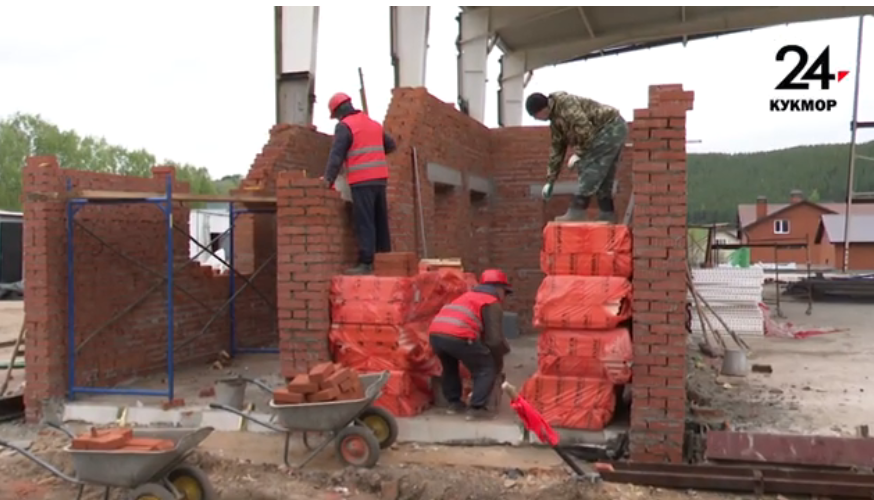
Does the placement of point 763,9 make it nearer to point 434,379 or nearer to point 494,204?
point 494,204

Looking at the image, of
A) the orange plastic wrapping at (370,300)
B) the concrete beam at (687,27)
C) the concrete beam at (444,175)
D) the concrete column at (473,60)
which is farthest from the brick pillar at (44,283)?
the concrete beam at (687,27)

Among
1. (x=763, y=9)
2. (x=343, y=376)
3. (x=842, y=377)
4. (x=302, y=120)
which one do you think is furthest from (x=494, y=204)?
(x=763, y=9)

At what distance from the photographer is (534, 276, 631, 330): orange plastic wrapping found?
20.6 ft

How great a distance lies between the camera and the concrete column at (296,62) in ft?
37.6

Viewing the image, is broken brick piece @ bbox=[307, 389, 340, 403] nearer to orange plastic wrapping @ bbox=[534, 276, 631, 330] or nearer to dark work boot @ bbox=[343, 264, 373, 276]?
orange plastic wrapping @ bbox=[534, 276, 631, 330]

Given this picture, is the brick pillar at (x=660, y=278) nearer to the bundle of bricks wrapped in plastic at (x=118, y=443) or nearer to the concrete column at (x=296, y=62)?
the bundle of bricks wrapped in plastic at (x=118, y=443)

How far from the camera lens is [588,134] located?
→ 23.9 feet

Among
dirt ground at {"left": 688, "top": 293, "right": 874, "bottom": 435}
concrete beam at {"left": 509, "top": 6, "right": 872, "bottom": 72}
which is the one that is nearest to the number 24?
concrete beam at {"left": 509, "top": 6, "right": 872, "bottom": 72}

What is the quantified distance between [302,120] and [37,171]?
453cm

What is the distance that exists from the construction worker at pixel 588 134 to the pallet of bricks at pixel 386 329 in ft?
5.06

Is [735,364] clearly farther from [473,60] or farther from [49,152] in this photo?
[49,152]

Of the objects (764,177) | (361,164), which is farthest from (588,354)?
(764,177)

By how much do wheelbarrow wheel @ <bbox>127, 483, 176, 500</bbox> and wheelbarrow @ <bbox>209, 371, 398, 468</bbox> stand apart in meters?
1.03

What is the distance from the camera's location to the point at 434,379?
297 inches
